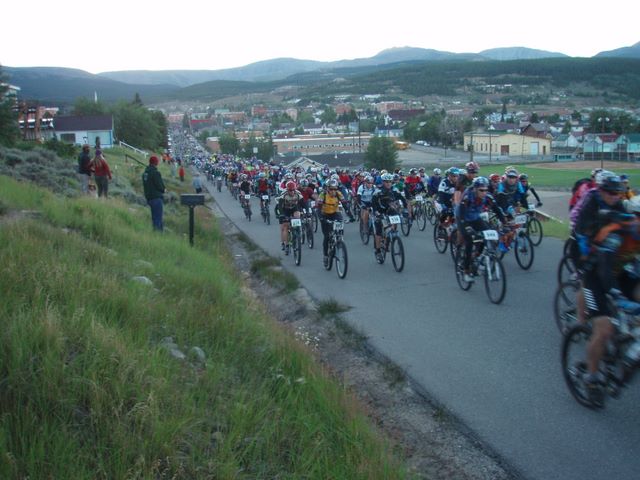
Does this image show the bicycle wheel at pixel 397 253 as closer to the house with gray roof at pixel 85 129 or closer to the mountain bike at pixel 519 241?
the mountain bike at pixel 519 241

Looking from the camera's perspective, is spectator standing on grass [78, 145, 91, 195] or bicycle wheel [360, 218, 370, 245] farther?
spectator standing on grass [78, 145, 91, 195]

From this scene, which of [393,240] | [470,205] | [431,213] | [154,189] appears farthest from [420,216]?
[470,205]

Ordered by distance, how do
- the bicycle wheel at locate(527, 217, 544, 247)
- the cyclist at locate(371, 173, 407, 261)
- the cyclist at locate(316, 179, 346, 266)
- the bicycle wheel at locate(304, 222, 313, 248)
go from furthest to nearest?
the bicycle wheel at locate(304, 222, 313, 248)
the bicycle wheel at locate(527, 217, 544, 247)
the cyclist at locate(316, 179, 346, 266)
the cyclist at locate(371, 173, 407, 261)

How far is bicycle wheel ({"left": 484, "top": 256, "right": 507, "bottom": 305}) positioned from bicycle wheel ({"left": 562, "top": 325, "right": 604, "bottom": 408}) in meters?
3.99

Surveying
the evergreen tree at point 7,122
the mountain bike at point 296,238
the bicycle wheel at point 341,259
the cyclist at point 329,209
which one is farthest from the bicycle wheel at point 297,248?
the evergreen tree at point 7,122

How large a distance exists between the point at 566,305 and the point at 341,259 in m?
6.33

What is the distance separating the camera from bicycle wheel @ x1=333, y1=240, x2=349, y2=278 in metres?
14.1

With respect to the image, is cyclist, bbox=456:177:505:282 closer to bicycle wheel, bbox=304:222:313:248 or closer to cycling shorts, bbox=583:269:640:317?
cycling shorts, bbox=583:269:640:317

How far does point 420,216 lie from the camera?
23125 millimetres

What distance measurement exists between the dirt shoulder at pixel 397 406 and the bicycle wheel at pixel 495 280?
7.76 feet

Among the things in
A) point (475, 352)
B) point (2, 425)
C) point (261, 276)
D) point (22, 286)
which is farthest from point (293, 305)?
point (2, 425)

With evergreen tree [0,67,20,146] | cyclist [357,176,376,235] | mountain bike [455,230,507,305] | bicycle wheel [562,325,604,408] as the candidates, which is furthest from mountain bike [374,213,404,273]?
evergreen tree [0,67,20,146]

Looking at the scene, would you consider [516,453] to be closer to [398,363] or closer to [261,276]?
[398,363]

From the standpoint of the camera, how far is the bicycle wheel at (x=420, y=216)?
883 inches
